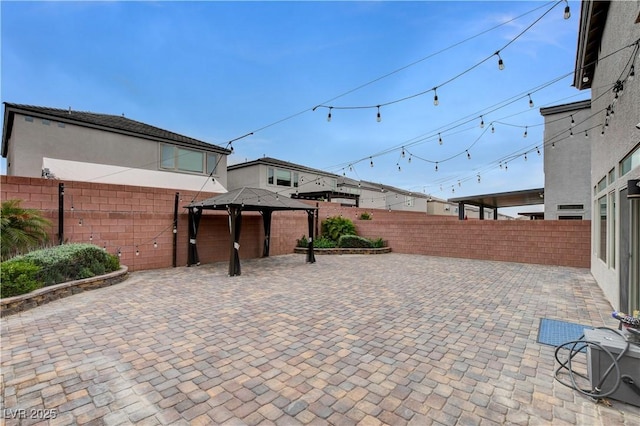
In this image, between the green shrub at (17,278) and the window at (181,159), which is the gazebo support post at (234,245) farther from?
the window at (181,159)

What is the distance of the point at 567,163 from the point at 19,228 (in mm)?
20505

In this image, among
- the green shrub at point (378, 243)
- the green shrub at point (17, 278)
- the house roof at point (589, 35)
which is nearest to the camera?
the green shrub at point (17, 278)

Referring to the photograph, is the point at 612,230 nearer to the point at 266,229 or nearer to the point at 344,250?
the point at 344,250

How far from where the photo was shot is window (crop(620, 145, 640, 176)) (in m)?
4.16

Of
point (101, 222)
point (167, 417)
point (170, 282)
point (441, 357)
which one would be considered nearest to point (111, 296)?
point (170, 282)

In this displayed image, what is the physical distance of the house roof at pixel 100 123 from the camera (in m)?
11.4

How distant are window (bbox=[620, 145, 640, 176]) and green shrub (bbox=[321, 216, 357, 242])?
38.3 feet

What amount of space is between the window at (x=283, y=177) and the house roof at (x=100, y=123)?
5.27 metres

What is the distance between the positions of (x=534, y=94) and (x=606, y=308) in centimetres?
488

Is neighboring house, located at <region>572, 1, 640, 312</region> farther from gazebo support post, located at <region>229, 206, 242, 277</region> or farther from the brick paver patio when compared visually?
gazebo support post, located at <region>229, 206, 242, 277</region>

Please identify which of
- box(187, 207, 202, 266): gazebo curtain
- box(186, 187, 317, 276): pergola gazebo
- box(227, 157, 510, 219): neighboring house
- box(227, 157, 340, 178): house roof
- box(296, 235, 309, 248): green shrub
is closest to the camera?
box(186, 187, 317, 276): pergola gazebo

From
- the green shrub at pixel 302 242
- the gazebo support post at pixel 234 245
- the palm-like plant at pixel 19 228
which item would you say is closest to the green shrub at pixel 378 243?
the green shrub at pixel 302 242

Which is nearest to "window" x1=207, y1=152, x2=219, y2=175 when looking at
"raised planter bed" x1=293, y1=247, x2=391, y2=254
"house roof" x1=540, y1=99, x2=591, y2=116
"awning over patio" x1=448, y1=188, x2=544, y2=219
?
"raised planter bed" x1=293, y1=247, x2=391, y2=254

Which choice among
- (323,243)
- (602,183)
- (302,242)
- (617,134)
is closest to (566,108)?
(602,183)
